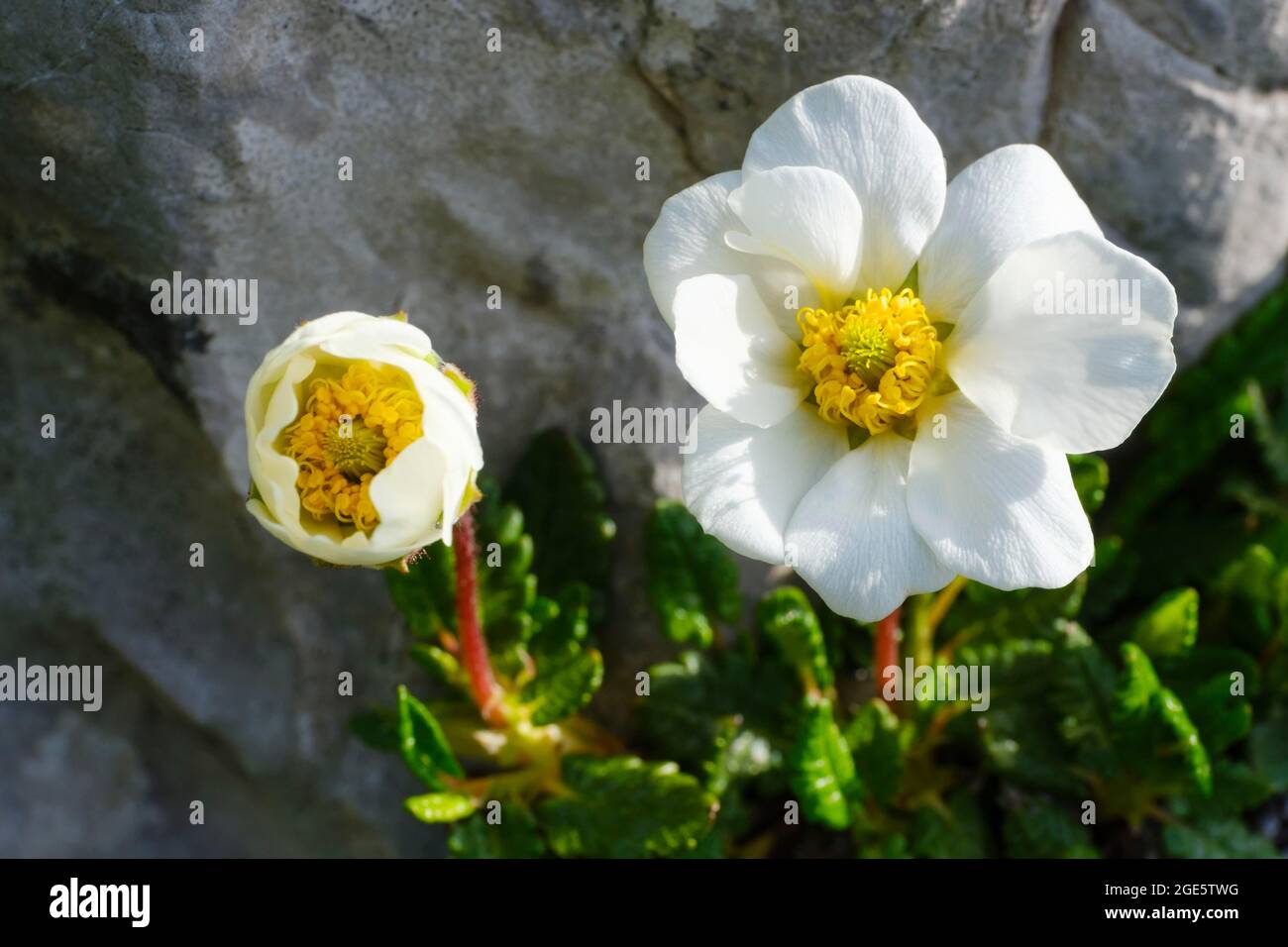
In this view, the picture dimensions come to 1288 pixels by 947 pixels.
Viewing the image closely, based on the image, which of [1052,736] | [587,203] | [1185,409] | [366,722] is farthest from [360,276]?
[1185,409]

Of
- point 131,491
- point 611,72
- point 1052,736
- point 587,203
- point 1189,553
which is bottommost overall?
point 1052,736

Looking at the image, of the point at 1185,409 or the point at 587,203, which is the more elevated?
the point at 587,203

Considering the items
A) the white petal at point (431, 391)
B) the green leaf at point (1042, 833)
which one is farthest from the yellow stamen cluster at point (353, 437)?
the green leaf at point (1042, 833)

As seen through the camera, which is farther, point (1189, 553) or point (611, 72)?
point (1189, 553)
